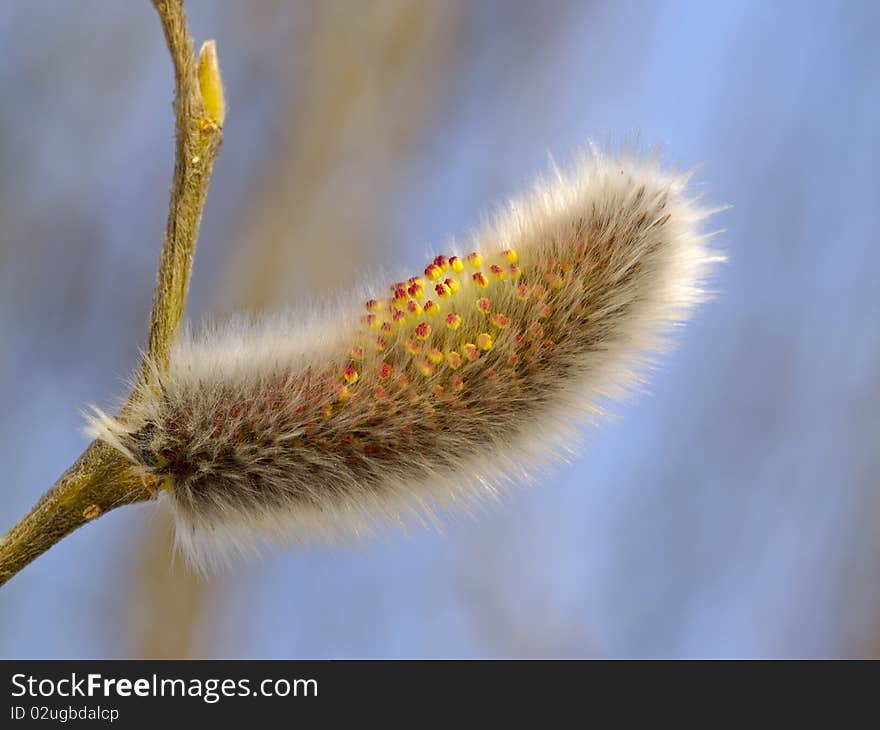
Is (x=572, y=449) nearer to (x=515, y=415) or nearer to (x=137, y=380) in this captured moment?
(x=515, y=415)

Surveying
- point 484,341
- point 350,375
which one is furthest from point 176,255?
point 484,341

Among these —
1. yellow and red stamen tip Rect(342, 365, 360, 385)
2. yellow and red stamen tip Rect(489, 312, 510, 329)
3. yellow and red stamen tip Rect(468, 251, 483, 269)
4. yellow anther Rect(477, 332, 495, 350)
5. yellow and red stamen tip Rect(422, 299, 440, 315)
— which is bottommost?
yellow and red stamen tip Rect(342, 365, 360, 385)

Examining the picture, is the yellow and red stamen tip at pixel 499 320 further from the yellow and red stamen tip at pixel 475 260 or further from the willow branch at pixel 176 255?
the willow branch at pixel 176 255

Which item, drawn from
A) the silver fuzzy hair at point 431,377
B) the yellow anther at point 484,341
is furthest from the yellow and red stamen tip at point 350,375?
the yellow anther at point 484,341

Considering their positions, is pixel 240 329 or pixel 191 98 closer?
pixel 191 98

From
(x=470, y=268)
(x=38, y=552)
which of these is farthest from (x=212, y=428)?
(x=470, y=268)

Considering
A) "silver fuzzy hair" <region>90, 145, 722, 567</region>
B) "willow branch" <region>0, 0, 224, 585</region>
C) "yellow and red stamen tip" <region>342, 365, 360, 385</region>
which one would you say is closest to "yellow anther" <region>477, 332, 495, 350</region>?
"silver fuzzy hair" <region>90, 145, 722, 567</region>

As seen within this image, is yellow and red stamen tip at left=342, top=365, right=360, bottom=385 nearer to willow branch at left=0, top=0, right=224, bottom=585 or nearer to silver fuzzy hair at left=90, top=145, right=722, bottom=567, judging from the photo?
silver fuzzy hair at left=90, top=145, right=722, bottom=567
